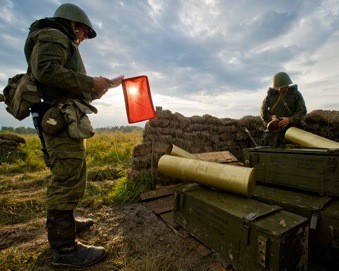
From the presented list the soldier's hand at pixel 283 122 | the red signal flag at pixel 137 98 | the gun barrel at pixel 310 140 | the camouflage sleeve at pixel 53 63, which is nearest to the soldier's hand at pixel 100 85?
the camouflage sleeve at pixel 53 63

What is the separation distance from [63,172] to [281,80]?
179 inches

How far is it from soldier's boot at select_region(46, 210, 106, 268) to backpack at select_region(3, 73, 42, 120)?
0.95 m

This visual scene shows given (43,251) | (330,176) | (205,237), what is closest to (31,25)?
(43,251)

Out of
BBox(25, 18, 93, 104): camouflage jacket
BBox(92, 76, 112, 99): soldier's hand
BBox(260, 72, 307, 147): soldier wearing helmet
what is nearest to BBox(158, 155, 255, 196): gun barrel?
BBox(92, 76, 112, 99): soldier's hand

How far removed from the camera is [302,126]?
498 cm

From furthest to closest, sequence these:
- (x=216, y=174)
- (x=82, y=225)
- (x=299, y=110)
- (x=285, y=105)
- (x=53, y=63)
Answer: (x=285, y=105)
(x=299, y=110)
(x=82, y=225)
(x=216, y=174)
(x=53, y=63)

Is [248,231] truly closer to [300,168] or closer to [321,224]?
[321,224]

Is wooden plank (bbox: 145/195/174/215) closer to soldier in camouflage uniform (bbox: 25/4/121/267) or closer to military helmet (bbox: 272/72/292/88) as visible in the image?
soldier in camouflage uniform (bbox: 25/4/121/267)

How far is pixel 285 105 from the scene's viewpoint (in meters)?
4.79

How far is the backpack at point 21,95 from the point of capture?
205cm

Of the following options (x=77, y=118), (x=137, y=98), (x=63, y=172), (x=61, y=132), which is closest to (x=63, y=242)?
(x=63, y=172)

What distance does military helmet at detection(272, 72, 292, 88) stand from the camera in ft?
15.7

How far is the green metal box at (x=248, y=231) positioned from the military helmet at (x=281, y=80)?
11.1ft

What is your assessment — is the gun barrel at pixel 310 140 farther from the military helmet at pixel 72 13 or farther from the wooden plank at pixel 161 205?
the military helmet at pixel 72 13
